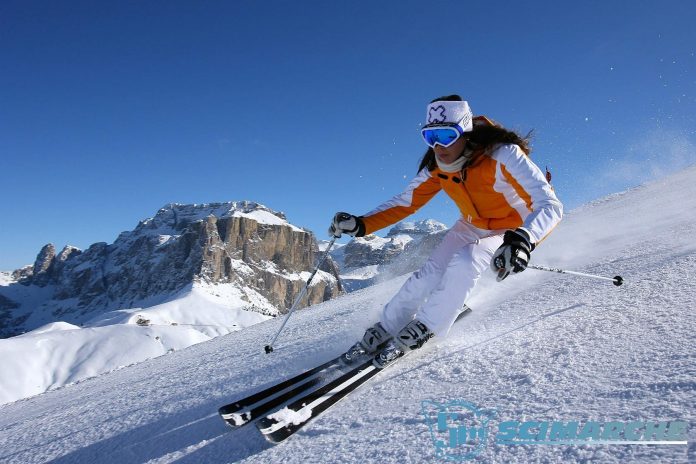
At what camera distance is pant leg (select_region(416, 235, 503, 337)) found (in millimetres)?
3197

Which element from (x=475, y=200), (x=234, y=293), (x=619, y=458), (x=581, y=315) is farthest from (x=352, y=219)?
(x=234, y=293)

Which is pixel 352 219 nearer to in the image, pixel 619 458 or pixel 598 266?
pixel 598 266

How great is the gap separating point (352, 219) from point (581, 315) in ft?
7.58

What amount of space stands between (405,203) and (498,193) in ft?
3.73

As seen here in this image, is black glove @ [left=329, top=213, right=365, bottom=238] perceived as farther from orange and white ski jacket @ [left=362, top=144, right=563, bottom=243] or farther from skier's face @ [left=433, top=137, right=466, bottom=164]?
skier's face @ [left=433, top=137, right=466, bottom=164]

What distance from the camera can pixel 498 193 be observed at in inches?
146

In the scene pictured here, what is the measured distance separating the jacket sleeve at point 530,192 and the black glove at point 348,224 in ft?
5.07

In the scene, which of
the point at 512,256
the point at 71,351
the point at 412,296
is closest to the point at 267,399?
the point at 412,296


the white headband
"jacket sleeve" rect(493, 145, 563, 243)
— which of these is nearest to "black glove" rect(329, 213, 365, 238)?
the white headband

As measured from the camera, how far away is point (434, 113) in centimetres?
375

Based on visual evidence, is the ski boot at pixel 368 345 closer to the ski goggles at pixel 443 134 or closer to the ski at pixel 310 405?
the ski at pixel 310 405

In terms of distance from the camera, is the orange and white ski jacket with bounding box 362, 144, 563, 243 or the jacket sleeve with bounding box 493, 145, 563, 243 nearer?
the jacket sleeve with bounding box 493, 145, 563, 243

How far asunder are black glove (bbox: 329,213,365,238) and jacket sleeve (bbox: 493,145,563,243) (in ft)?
5.07

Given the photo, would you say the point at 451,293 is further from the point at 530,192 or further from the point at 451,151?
the point at 451,151
